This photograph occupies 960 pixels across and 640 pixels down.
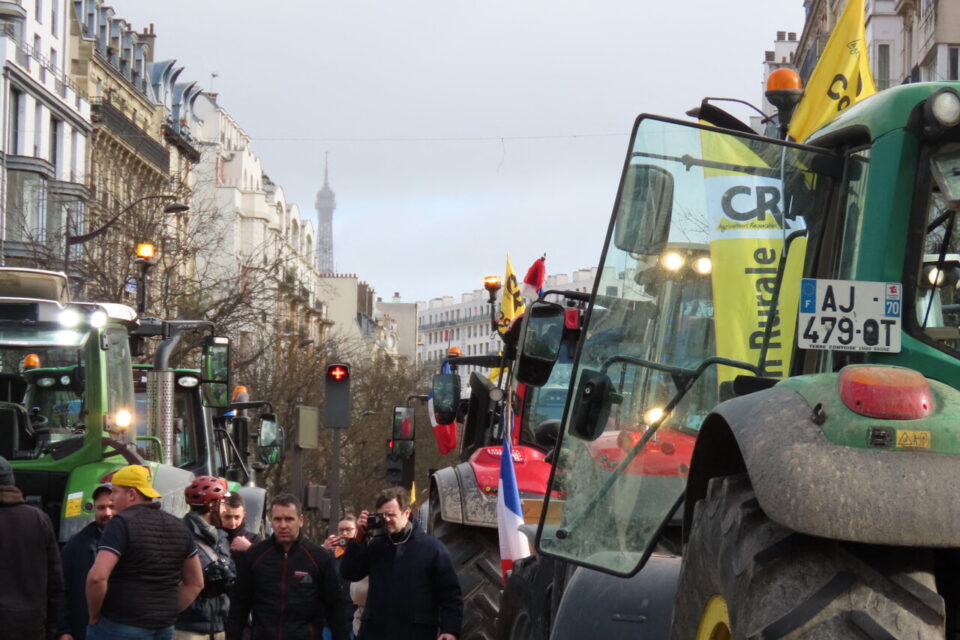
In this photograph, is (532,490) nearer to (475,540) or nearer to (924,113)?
(475,540)

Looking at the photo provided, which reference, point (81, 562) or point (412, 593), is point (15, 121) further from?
point (412, 593)

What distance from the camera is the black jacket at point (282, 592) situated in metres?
→ 9.66

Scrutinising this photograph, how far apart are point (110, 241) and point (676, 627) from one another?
32001mm

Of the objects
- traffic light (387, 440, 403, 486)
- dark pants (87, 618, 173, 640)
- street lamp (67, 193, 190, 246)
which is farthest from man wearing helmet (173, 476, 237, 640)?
street lamp (67, 193, 190, 246)

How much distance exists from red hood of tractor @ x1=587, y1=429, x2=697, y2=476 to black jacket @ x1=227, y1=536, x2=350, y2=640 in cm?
355

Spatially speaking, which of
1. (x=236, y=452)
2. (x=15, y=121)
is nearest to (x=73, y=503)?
(x=236, y=452)

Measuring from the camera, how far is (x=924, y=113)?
4.93 metres

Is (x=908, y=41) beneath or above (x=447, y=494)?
above

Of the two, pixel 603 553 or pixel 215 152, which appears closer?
pixel 603 553

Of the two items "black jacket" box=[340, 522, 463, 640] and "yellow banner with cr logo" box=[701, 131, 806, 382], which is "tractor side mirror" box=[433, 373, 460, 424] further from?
"yellow banner with cr logo" box=[701, 131, 806, 382]

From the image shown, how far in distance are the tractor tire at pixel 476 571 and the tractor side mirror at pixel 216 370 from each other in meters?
3.38

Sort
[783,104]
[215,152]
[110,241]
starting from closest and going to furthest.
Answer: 1. [783,104]
2. [110,241]
3. [215,152]

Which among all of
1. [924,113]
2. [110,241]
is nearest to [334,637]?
[924,113]

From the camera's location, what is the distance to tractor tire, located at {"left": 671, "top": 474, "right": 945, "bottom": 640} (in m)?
3.91
